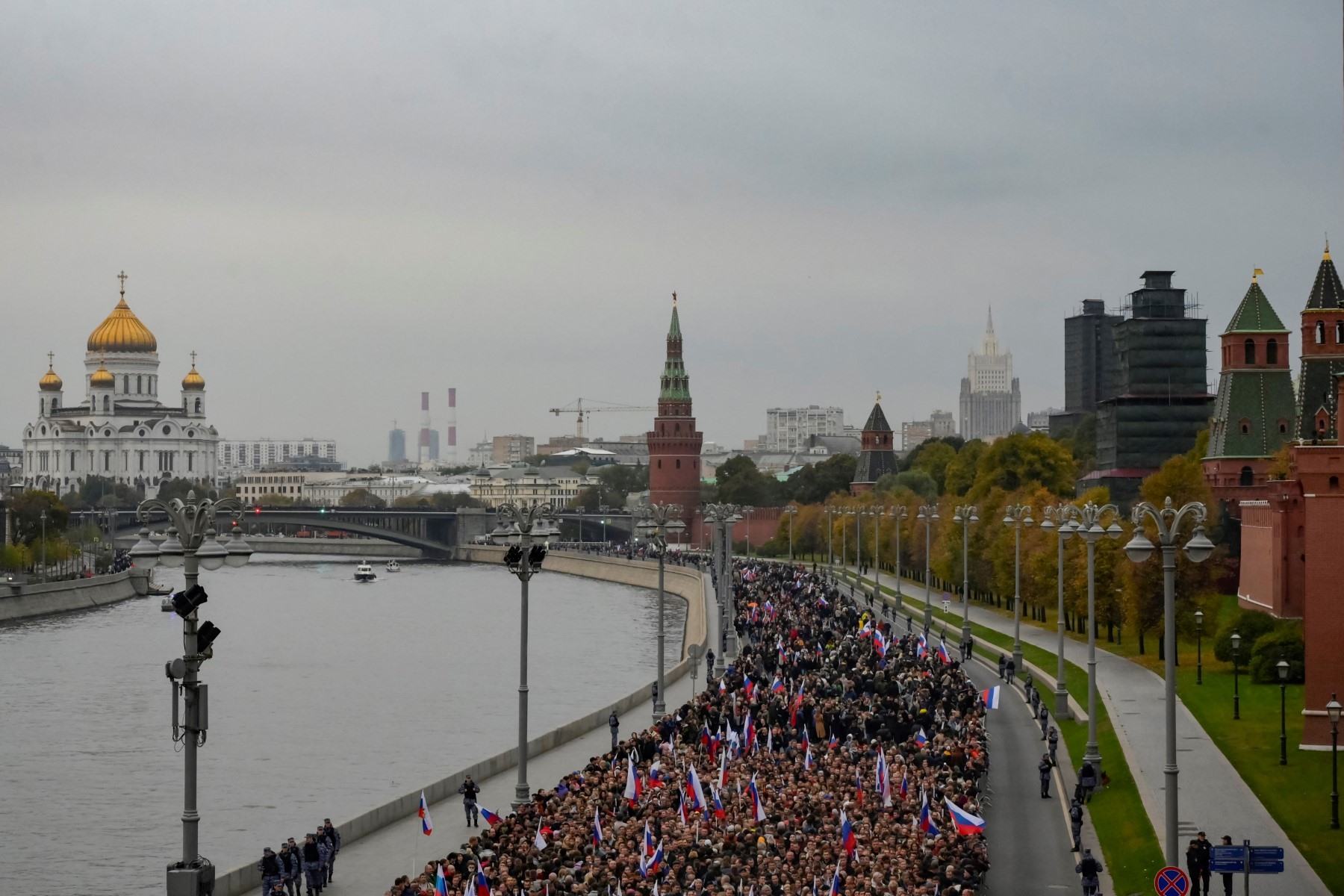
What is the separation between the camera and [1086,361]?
456 feet

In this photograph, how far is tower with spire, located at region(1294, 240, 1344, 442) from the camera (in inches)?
1850

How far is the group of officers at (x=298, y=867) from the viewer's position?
2275 centimetres

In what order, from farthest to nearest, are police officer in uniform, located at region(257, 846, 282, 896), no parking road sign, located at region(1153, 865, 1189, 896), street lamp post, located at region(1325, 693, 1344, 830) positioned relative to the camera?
street lamp post, located at region(1325, 693, 1344, 830)
police officer in uniform, located at region(257, 846, 282, 896)
no parking road sign, located at region(1153, 865, 1189, 896)

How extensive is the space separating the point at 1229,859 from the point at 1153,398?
65.1 metres

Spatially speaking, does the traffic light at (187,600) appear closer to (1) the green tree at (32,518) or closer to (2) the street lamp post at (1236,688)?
(2) the street lamp post at (1236,688)

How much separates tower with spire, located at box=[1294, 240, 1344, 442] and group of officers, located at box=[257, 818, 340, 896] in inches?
1154

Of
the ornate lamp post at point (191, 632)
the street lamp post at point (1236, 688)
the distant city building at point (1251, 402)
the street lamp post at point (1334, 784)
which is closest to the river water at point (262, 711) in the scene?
the ornate lamp post at point (191, 632)

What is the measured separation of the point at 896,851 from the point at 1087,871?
2274mm

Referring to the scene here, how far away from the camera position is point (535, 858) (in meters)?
20.5

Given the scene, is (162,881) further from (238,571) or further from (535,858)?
(238,571)

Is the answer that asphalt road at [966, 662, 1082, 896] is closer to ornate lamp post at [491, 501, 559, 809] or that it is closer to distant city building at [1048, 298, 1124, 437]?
ornate lamp post at [491, 501, 559, 809]

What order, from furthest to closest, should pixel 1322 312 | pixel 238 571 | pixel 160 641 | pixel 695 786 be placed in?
pixel 238 571, pixel 160 641, pixel 1322 312, pixel 695 786

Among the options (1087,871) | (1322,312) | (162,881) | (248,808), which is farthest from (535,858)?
(1322,312)

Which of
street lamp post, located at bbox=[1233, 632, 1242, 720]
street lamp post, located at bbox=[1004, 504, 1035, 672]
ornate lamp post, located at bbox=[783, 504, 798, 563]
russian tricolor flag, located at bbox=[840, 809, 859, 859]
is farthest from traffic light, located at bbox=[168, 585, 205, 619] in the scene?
ornate lamp post, located at bbox=[783, 504, 798, 563]
